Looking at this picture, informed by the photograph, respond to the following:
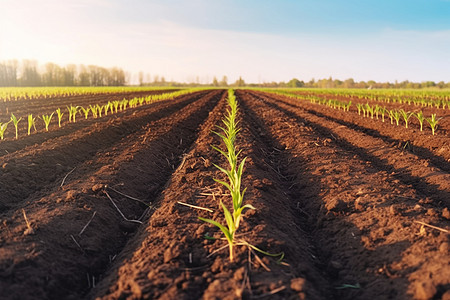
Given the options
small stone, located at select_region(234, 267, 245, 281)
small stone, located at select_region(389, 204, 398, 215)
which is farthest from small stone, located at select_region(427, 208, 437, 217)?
small stone, located at select_region(234, 267, 245, 281)

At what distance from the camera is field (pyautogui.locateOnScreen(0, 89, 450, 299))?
2.46 metres

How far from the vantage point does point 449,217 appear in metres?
3.31

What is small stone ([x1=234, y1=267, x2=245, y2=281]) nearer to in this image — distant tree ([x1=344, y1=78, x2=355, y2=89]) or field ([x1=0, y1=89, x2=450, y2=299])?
field ([x1=0, y1=89, x2=450, y2=299])

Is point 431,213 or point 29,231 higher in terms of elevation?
point 431,213

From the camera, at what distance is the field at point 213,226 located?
96.7 inches

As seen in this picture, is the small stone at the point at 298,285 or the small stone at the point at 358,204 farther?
the small stone at the point at 358,204

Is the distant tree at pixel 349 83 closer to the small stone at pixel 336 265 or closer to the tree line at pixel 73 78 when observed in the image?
the tree line at pixel 73 78

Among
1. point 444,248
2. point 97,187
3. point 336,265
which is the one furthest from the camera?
point 97,187

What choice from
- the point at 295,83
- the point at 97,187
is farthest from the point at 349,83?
the point at 97,187

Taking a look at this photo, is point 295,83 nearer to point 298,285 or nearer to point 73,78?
point 73,78

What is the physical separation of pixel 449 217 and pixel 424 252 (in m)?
0.83

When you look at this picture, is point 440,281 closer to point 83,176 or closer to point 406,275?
point 406,275

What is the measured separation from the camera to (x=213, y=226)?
3357 mm

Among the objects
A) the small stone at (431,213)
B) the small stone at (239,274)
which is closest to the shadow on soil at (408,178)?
the small stone at (431,213)
